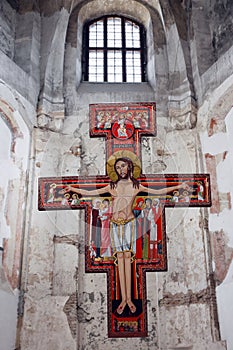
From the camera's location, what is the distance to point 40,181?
6.17 m

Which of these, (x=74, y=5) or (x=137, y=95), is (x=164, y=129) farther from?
(x=74, y=5)

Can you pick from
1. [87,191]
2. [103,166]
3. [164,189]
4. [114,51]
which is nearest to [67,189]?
[87,191]

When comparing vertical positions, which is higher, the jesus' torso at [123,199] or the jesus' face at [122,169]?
the jesus' face at [122,169]

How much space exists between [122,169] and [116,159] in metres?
0.18

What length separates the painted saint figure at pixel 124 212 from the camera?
5.78m

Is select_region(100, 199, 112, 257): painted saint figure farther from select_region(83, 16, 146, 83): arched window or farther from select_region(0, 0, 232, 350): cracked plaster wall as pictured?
select_region(83, 16, 146, 83): arched window

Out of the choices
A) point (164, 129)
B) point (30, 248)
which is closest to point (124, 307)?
point (30, 248)

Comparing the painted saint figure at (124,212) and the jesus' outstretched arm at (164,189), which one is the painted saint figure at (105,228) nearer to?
the painted saint figure at (124,212)

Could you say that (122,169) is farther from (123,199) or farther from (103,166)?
(103,166)

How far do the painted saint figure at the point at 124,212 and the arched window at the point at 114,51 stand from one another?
12.3 ft

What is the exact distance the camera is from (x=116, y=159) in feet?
20.9

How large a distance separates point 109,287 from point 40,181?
1609 millimetres

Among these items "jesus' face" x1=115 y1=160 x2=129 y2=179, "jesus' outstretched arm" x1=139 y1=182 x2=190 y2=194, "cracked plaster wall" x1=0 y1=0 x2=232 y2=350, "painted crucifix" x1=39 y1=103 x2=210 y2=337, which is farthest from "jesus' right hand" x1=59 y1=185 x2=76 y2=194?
"cracked plaster wall" x1=0 y1=0 x2=232 y2=350

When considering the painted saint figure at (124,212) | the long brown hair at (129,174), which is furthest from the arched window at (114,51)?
the painted saint figure at (124,212)
